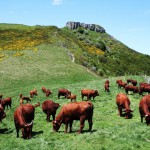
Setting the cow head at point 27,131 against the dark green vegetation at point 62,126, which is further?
the cow head at point 27,131

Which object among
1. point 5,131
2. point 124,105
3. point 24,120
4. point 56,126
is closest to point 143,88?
point 124,105

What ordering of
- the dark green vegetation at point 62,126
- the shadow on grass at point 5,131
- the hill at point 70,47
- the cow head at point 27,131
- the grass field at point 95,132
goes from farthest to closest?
the hill at point 70,47 < the shadow on grass at point 5,131 < the cow head at point 27,131 < the dark green vegetation at point 62,126 < the grass field at point 95,132

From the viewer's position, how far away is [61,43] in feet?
341

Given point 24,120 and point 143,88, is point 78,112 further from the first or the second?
point 143,88

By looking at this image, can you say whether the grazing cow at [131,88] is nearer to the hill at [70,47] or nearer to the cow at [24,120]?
the cow at [24,120]

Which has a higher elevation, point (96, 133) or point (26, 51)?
point (26, 51)

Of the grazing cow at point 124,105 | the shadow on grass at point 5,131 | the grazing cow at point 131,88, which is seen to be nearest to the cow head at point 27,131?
the shadow on grass at point 5,131

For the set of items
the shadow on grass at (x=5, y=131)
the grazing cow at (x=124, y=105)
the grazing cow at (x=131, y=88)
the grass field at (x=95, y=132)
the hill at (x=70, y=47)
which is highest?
the hill at (x=70, y=47)

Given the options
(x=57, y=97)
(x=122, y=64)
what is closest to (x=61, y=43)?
(x=122, y=64)

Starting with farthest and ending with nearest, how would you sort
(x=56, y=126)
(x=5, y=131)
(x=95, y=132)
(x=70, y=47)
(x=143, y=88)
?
(x=70, y=47)
(x=143, y=88)
(x=5, y=131)
(x=56, y=126)
(x=95, y=132)

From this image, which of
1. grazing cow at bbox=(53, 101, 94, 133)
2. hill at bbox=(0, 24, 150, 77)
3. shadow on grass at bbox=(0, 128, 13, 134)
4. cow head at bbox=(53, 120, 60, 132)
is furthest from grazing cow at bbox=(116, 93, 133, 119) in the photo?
hill at bbox=(0, 24, 150, 77)

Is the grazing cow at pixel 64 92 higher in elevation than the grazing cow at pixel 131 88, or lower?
lower

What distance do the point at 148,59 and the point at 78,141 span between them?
16680 centimetres

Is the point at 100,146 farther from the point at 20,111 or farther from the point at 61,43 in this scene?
the point at 61,43
